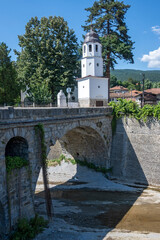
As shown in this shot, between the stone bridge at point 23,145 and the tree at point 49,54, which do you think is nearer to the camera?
the stone bridge at point 23,145

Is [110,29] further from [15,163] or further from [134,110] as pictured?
[15,163]

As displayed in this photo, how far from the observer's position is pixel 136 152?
22.0 m

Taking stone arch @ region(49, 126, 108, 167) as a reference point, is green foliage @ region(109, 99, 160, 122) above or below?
above

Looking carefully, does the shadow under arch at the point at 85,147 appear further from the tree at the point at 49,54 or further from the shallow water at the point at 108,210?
the tree at the point at 49,54

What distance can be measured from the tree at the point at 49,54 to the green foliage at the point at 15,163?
72.6 ft

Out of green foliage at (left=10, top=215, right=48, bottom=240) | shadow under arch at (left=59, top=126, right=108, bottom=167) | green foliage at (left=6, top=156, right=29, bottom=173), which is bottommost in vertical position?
green foliage at (left=10, top=215, right=48, bottom=240)

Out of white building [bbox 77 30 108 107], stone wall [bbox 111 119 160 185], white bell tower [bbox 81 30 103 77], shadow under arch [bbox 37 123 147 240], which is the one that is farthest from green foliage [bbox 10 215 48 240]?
white bell tower [bbox 81 30 103 77]

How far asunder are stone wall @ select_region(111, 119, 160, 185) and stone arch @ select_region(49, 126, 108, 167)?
4.18 feet

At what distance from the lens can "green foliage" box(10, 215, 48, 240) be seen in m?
11.3

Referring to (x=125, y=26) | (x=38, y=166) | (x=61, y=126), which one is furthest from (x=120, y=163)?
(x=125, y=26)

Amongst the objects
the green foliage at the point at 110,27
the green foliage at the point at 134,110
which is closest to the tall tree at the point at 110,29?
the green foliage at the point at 110,27

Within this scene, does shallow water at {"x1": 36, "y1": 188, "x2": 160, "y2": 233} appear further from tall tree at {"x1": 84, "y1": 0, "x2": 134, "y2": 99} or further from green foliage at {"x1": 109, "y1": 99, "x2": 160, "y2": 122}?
tall tree at {"x1": 84, "y1": 0, "x2": 134, "y2": 99}

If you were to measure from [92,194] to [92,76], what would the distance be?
15.5 metres

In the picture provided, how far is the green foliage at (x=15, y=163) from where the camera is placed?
37.1 ft
